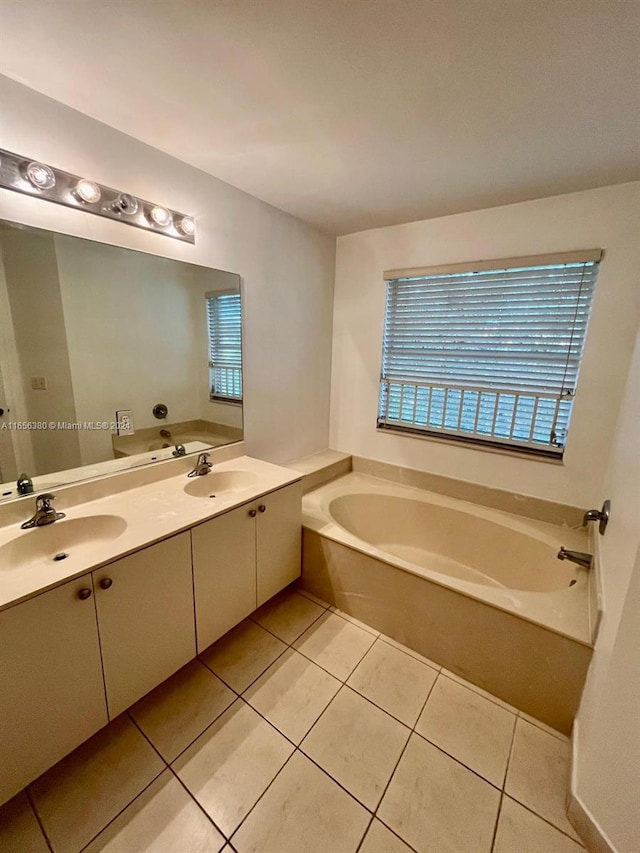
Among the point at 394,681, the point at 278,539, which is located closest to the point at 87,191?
the point at 278,539

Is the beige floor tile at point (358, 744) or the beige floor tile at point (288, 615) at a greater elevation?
the beige floor tile at point (358, 744)

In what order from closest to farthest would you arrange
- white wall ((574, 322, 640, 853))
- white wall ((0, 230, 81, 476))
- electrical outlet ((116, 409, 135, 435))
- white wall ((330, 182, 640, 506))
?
white wall ((574, 322, 640, 853)) → white wall ((0, 230, 81, 476)) → electrical outlet ((116, 409, 135, 435)) → white wall ((330, 182, 640, 506))

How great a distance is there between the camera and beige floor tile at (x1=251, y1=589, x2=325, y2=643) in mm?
1721

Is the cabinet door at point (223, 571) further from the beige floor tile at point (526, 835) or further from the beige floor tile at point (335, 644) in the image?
the beige floor tile at point (526, 835)

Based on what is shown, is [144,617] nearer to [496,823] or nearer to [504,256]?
[496,823]

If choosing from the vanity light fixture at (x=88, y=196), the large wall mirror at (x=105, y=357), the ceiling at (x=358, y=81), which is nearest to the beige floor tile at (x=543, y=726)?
the large wall mirror at (x=105, y=357)

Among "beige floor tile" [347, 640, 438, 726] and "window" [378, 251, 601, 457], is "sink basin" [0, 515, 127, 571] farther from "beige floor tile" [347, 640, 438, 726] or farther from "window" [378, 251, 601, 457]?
"window" [378, 251, 601, 457]

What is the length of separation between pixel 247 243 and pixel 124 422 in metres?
1.20

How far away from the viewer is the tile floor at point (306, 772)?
979 millimetres

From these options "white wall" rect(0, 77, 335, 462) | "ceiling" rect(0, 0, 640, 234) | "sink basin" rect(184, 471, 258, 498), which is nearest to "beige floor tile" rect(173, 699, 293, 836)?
"sink basin" rect(184, 471, 258, 498)

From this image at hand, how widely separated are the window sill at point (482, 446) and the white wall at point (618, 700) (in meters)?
0.76

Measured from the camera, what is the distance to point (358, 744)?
4.00 ft

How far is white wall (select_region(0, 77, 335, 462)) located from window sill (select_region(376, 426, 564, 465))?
0.68 m

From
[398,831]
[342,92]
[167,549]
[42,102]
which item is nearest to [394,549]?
[398,831]
